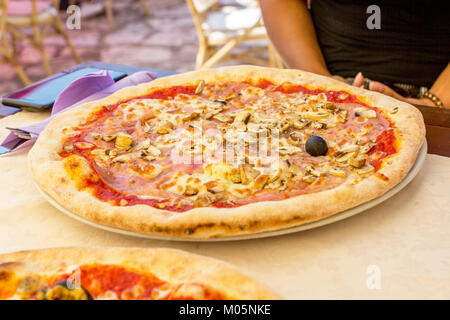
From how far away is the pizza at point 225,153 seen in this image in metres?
1.12

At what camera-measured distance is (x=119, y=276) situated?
36.8 inches

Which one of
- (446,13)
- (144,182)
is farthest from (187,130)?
(446,13)

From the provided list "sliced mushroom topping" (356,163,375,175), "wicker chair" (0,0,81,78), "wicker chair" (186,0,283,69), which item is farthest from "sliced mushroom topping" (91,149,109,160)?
"wicker chair" (0,0,81,78)

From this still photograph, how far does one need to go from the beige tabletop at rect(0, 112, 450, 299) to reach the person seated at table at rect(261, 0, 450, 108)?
780 mm

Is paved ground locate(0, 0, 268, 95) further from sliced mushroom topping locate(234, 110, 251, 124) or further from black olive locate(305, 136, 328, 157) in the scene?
black olive locate(305, 136, 328, 157)

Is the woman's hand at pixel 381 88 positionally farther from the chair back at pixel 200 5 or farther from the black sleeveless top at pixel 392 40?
the chair back at pixel 200 5

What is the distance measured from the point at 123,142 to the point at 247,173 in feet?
1.38

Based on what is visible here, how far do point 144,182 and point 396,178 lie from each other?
0.64 metres

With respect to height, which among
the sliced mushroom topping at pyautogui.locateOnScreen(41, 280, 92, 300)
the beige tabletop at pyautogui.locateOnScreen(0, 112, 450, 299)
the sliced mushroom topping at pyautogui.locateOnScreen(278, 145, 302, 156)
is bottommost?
the beige tabletop at pyautogui.locateOnScreen(0, 112, 450, 299)

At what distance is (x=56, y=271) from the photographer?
0.95 metres

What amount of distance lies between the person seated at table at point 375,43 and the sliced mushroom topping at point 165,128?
0.76 m

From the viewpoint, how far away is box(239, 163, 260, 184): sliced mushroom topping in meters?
1.28

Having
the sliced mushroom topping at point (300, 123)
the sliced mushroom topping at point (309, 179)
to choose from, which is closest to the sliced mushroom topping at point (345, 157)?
the sliced mushroom topping at point (309, 179)
